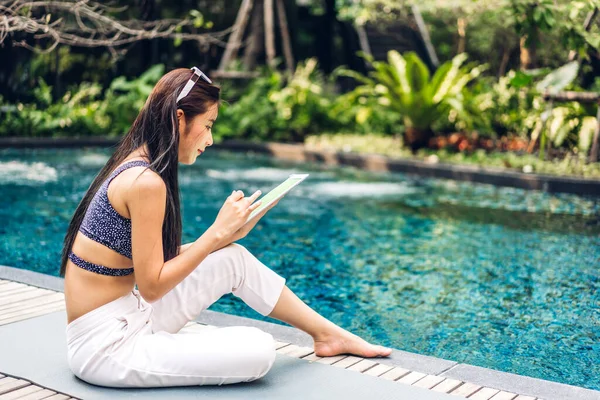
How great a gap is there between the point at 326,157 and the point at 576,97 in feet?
13.6

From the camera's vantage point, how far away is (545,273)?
21.6 ft

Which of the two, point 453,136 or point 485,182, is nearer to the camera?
point 485,182

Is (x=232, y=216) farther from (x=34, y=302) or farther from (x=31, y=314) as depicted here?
(x=34, y=302)

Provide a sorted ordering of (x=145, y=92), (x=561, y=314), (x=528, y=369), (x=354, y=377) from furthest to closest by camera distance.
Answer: (x=145, y=92) → (x=561, y=314) → (x=528, y=369) → (x=354, y=377)

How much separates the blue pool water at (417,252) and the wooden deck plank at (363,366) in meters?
0.97

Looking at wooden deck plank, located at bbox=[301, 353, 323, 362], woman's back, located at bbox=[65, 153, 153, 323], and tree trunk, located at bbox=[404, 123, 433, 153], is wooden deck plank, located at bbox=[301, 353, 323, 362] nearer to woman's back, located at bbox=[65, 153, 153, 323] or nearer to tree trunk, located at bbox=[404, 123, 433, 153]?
woman's back, located at bbox=[65, 153, 153, 323]

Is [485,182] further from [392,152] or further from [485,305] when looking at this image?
[485,305]

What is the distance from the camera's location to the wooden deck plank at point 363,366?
143 inches

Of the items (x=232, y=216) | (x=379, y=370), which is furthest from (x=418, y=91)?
(x=232, y=216)

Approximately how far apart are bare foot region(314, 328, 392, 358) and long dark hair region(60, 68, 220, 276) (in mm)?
881

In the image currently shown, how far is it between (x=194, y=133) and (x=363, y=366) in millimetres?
1301

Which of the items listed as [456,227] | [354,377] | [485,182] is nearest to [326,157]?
[485,182]

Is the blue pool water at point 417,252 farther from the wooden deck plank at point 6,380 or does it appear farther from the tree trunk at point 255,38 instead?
the tree trunk at point 255,38

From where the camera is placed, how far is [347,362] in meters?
3.70
